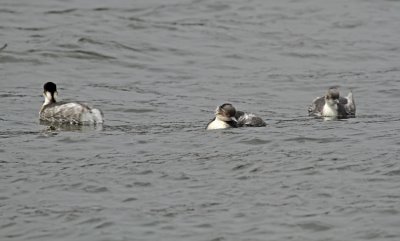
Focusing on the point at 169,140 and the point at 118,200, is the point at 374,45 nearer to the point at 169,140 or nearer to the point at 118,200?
the point at 169,140

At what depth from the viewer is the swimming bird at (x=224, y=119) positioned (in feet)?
51.1

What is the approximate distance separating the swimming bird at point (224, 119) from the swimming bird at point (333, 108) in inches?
75.7

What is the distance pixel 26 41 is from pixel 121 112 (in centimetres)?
633

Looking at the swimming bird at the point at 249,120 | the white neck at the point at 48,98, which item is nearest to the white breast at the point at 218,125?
the swimming bird at the point at 249,120

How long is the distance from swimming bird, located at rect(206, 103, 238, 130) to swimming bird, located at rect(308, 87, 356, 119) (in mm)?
1924

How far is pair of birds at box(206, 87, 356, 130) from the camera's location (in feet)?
51.3

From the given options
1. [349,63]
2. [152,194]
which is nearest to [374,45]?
[349,63]

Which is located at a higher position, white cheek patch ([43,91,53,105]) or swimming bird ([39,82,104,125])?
white cheek patch ([43,91,53,105])

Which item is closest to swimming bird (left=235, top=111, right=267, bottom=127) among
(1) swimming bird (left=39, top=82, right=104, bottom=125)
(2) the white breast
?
(2) the white breast

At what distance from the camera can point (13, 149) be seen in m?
14.2

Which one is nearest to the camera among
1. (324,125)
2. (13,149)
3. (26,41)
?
(13,149)

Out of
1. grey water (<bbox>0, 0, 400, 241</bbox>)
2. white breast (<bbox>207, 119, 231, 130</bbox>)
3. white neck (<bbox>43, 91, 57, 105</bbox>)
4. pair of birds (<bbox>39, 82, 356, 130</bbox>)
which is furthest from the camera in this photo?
white neck (<bbox>43, 91, 57, 105</bbox>)

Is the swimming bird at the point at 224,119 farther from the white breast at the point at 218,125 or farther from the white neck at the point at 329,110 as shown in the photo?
the white neck at the point at 329,110

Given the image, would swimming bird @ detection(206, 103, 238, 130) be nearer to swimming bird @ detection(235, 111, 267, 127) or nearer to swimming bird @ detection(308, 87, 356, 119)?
swimming bird @ detection(235, 111, 267, 127)
